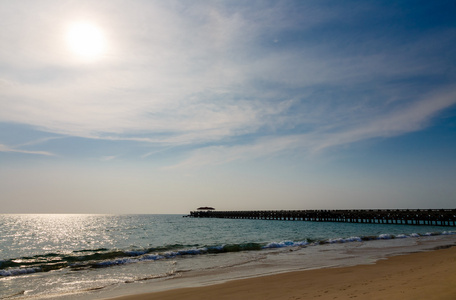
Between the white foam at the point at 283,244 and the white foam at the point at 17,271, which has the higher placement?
the white foam at the point at 17,271

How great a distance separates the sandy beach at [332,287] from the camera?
7.34 meters

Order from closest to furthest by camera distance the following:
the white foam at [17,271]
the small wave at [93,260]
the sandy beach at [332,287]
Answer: the sandy beach at [332,287] < the white foam at [17,271] < the small wave at [93,260]

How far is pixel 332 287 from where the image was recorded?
898cm

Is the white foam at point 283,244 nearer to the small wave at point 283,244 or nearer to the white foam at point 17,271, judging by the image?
the small wave at point 283,244

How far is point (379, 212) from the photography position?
62.9 metres

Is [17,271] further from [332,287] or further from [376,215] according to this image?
[376,215]

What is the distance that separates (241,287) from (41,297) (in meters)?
6.50

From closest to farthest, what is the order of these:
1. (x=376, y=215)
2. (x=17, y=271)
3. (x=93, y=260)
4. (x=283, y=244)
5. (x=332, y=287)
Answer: (x=332, y=287) → (x=17, y=271) → (x=93, y=260) → (x=283, y=244) → (x=376, y=215)

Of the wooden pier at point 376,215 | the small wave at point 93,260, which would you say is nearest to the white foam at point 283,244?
the small wave at point 93,260

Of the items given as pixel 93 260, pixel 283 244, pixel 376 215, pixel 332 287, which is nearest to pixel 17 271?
pixel 93 260

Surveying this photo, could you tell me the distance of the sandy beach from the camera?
734cm

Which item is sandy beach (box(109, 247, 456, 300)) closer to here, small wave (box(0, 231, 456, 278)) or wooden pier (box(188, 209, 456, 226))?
small wave (box(0, 231, 456, 278))

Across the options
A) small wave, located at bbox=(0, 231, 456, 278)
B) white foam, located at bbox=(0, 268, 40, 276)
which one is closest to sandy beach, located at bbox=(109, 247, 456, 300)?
small wave, located at bbox=(0, 231, 456, 278)

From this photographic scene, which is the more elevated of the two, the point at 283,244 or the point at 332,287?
the point at 332,287
